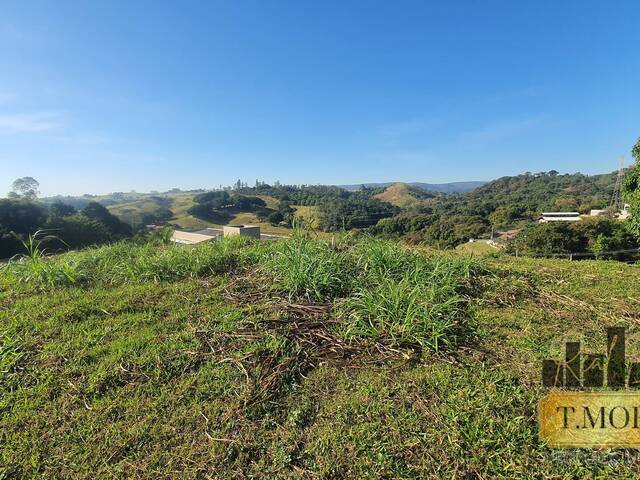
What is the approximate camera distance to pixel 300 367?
1739mm

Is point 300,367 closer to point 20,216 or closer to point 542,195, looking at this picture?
point 20,216

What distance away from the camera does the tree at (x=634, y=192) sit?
9453mm

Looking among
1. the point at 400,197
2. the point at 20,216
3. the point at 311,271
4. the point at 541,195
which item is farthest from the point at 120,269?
the point at 400,197

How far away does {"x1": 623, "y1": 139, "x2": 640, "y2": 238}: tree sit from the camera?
945 centimetres

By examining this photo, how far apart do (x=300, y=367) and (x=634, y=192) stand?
42.1ft

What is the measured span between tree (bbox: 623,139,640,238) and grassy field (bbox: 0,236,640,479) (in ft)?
30.7

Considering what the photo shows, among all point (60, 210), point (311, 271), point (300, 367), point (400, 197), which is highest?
point (400, 197)

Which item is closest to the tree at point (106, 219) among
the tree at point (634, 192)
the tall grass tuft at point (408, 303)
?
the tall grass tuft at point (408, 303)

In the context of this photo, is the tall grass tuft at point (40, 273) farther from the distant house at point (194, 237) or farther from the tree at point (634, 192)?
the tree at point (634, 192)

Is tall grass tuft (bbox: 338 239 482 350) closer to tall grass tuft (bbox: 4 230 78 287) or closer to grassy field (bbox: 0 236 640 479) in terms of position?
grassy field (bbox: 0 236 640 479)

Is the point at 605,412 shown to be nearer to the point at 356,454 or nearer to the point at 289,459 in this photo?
the point at 356,454

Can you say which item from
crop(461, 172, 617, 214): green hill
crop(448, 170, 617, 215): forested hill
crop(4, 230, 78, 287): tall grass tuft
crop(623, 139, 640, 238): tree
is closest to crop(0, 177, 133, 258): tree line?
crop(4, 230, 78, 287): tall grass tuft

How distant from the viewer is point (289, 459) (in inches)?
46.4

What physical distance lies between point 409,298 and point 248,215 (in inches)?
2209
